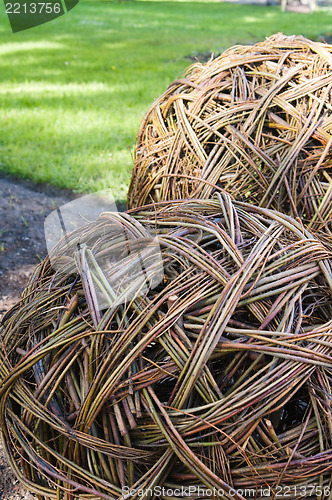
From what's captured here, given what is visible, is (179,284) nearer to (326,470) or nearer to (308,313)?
(308,313)

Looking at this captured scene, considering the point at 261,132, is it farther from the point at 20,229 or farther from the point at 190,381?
the point at 20,229

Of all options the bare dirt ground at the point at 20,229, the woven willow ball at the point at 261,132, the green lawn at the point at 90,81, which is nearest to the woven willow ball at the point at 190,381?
the woven willow ball at the point at 261,132

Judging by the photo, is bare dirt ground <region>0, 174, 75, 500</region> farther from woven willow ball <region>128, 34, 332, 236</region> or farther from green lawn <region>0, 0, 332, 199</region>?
woven willow ball <region>128, 34, 332, 236</region>

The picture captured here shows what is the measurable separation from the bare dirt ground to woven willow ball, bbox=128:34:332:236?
1286 mm

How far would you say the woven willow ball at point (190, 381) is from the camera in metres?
1.27

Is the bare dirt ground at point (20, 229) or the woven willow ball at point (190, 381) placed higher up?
the woven willow ball at point (190, 381)

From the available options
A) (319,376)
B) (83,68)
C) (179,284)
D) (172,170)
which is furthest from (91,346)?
(83,68)

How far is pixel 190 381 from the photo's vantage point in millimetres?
1273

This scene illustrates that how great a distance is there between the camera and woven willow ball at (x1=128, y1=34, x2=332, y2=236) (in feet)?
7.40

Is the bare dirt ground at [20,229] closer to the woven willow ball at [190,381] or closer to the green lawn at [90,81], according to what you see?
the green lawn at [90,81]

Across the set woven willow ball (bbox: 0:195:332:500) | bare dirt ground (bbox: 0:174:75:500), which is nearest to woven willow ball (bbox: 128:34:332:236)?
woven willow ball (bbox: 0:195:332:500)

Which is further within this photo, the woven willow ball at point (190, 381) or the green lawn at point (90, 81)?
the green lawn at point (90, 81)

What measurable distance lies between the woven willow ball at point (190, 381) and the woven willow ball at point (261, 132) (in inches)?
32.7

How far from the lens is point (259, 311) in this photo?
1343 millimetres
